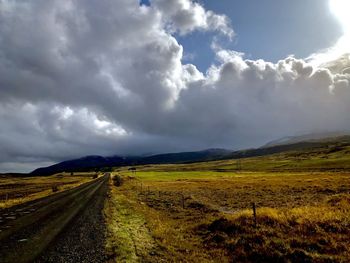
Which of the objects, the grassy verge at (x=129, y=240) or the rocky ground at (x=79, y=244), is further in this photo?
the grassy verge at (x=129, y=240)

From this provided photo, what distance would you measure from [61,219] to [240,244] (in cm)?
1741

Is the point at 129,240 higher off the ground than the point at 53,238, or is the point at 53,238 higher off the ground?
the point at 53,238

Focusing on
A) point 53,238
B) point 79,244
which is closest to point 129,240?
point 79,244

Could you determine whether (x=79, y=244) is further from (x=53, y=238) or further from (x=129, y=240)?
(x=129, y=240)

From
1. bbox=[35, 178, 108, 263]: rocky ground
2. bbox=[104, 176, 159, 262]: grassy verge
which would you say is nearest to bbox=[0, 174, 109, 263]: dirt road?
bbox=[35, 178, 108, 263]: rocky ground

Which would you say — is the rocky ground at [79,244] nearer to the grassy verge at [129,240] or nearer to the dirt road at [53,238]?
the dirt road at [53,238]

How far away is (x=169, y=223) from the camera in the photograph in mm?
27469

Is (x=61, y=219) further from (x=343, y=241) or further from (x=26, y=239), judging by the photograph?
(x=343, y=241)

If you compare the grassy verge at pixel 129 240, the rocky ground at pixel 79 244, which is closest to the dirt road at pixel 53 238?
the rocky ground at pixel 79 244

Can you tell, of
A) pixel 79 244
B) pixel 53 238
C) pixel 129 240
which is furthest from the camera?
pixel 53 238

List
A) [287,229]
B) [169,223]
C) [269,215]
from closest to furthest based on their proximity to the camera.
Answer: [287,229], [269,215], [169,223]

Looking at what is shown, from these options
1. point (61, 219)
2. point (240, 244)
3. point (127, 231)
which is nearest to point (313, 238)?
point (240, 244)

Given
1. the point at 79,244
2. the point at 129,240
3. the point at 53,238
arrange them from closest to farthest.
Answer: the point at 79,244, the point at 129,240, the point at 53,238

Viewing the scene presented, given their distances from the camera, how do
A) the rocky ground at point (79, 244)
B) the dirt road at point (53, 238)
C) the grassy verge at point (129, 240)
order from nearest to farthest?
the rocky ground at point (79, 244), the dirt road at point (53, 238), the grassy verge at point (129, 240)
